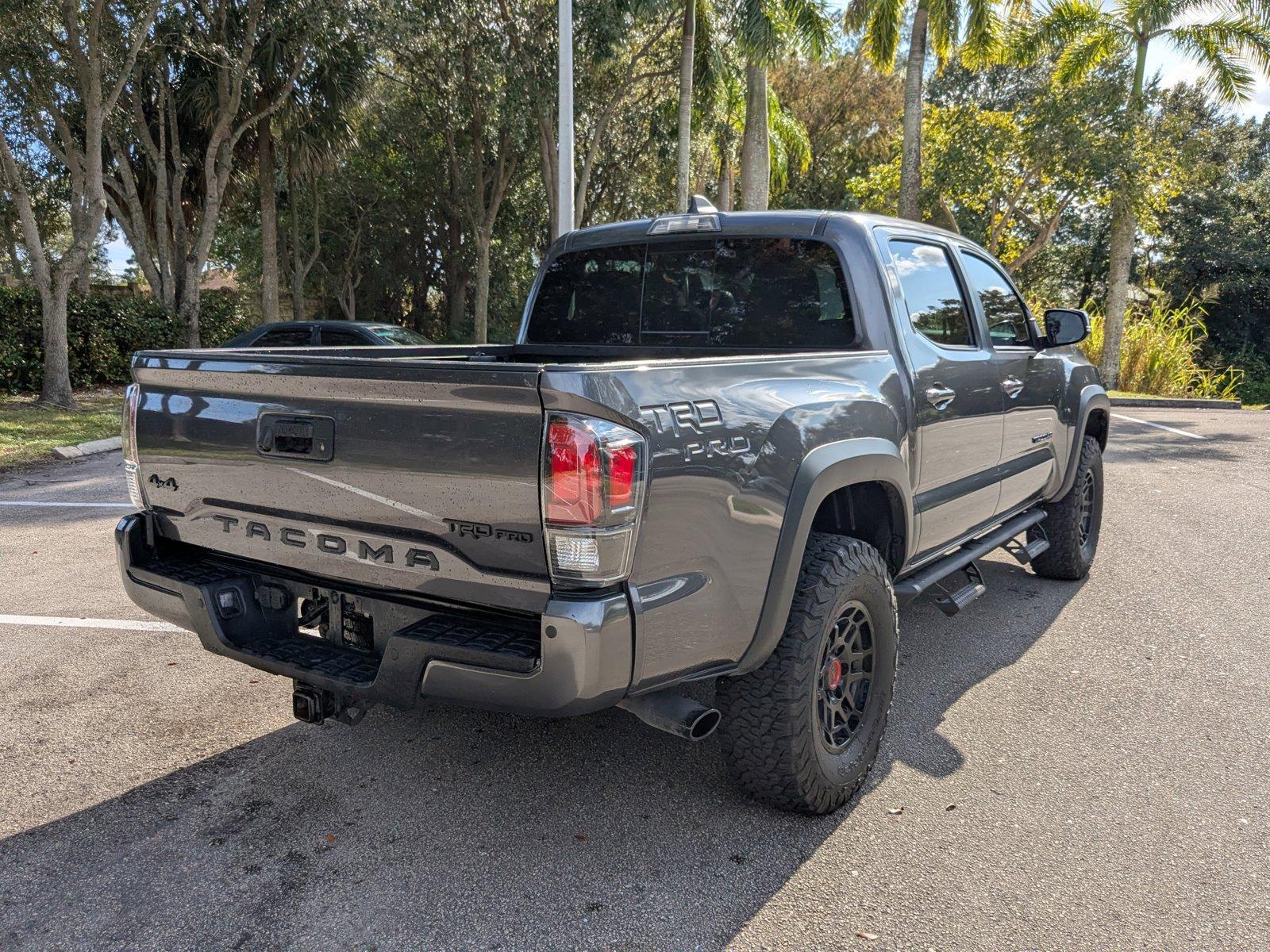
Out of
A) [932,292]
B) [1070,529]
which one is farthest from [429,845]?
[1070,529]

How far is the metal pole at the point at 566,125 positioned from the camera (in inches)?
512

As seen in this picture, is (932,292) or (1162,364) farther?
(1162,364)

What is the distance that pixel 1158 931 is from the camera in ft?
8.15

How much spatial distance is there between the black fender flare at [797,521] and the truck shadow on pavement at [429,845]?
64 centimetres

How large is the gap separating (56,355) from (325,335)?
472cm

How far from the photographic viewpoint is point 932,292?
4.09m

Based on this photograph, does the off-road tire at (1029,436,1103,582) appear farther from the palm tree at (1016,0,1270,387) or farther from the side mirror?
the palm tree at (1016,0,1270,387)

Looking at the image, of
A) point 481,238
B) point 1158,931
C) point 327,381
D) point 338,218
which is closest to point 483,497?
point 327,381

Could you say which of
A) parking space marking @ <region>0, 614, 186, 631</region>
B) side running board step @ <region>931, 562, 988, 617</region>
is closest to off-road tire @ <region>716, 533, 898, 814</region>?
side running board step @ <region>931, 562, 988, 617</region>

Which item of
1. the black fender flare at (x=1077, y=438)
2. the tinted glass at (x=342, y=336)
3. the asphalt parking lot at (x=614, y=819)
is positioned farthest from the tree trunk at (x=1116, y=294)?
the asphalt parking lot at (x=614, y=819)

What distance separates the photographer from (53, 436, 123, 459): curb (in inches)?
402

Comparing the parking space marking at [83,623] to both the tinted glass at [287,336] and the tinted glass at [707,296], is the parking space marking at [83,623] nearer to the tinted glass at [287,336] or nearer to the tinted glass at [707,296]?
the tinted glass at [707,296]

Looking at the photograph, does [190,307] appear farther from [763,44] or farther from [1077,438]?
[1077,438]

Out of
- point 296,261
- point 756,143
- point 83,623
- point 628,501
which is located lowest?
point 83,623
